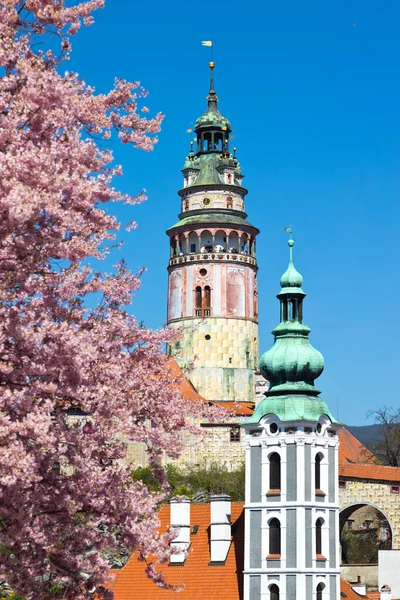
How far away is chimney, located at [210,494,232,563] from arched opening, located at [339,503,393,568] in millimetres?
16859

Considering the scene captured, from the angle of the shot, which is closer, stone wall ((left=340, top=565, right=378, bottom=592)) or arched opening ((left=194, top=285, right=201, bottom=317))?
stone wall ((left=340, top=565, right=378, bottom=592))

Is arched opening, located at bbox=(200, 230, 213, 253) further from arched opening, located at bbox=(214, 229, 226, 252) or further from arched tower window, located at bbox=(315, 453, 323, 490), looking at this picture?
arched tower window, located at bbox=(315, 453, 323, 490)

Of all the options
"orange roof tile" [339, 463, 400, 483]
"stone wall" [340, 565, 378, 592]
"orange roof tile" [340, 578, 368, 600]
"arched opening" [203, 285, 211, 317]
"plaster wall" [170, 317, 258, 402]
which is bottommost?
"orange roof tile" [340, 578, 368, 600]

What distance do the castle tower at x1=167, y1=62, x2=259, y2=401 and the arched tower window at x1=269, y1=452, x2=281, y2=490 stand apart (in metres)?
26.9

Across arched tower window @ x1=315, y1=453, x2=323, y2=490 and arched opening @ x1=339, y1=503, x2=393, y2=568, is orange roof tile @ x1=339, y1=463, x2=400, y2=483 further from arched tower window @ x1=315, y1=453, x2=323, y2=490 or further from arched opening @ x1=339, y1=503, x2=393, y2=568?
arched tower window @ x1=315, y1=453, x2=323, y2=490

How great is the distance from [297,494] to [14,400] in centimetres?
2966

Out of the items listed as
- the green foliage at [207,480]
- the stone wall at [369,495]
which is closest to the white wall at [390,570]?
the stone wall at [369,495]

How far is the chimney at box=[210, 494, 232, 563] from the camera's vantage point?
140 feet

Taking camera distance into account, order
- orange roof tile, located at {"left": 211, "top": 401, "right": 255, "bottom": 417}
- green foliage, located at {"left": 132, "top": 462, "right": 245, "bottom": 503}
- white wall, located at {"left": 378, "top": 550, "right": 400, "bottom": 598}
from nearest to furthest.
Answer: white wall, located at {"left": 378, "top": 550, "right": 400, "bottom": 598} → green foliage, located at {"left": 132, "top": 462, "right": 245, "bottom": 503} → orange roof tile, located at {"left": 211, "top": 401, "right": 255, "bottom": 417}

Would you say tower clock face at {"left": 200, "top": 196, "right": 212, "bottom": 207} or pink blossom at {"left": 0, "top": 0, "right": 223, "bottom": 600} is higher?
tower clock face at {"left": 200, "top": 196, "right": 212, "bottom": 207}

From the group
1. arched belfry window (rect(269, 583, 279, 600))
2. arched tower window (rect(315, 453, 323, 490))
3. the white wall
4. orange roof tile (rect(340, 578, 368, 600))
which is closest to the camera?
arched belfry window (rect(269, 583, 279, 600))

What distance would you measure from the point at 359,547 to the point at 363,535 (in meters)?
2.27

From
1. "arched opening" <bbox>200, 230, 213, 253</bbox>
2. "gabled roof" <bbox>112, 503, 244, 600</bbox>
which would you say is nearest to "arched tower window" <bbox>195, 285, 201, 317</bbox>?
"arched opening" <bbox>200, 230, 213, 253</bbox>

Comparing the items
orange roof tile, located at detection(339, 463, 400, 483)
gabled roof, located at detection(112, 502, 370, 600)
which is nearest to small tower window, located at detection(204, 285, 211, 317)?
orange roof tile, located at detection(339, 463, 400, 483)
